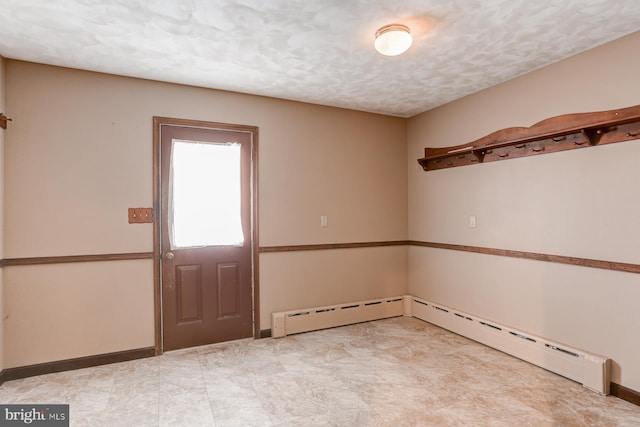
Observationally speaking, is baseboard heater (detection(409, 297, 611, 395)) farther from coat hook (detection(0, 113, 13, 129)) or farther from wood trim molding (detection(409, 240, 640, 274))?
coat hook (detection(0, 113, 13, 129))

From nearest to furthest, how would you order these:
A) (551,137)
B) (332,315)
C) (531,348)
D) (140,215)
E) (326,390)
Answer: (326,390) < (551,137) < (531,348) < (140,215) < (332,315)

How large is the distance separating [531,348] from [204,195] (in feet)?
10.7

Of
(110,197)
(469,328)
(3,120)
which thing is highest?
(3,120)

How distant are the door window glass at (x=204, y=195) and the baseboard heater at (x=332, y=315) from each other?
3.15 ft

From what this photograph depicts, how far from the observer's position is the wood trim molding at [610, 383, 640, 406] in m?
2.48

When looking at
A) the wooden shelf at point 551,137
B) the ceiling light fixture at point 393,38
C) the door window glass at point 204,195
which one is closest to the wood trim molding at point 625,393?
the wooden shelf at point 551,137

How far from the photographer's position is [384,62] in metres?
2.99

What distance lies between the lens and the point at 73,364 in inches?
120

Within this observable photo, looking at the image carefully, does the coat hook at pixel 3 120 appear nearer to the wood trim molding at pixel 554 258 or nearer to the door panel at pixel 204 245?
the door panel at pixel 204 245

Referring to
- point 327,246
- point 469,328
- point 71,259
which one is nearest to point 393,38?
point 327,246

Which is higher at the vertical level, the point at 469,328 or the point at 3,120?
the point at 3,120

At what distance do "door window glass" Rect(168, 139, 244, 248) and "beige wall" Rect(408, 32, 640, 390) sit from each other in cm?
232

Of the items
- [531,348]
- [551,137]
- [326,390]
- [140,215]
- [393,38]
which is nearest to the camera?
[393,38]

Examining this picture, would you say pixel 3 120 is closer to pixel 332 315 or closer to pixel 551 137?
pixel 332 315
